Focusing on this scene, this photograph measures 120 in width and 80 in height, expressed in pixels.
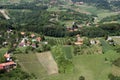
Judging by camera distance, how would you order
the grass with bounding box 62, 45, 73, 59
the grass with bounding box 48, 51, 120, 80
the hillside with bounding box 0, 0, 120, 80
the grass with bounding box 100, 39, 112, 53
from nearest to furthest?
the grass with bounding box 48, 51, 120, 80
the hillside with bounding box 0, 0, 120, 80
the grass with bounding box 62, 45, 73, 59
the grass with bounding box 100, 39, 112, 53

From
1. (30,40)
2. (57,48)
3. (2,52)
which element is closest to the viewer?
(2,52)

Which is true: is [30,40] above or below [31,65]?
below

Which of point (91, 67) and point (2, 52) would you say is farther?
point (2, 52)

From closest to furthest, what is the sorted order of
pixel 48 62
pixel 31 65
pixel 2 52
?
pixel 31 65, pixel 48 62, pixel 2 52

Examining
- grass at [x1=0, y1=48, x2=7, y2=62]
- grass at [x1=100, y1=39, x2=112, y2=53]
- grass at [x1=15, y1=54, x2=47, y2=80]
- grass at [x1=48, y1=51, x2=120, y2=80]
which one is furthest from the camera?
grass at [x1=100, y1=39, x2=112, y2=53]

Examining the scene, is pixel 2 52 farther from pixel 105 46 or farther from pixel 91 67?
pixel 105 46

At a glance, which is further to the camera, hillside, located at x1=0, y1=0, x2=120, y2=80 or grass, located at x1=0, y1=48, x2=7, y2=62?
grass, located at x1=0, y1=48, x2=7, y2=62

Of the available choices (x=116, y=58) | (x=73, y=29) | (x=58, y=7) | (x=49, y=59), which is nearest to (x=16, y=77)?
(x=49, y=59)

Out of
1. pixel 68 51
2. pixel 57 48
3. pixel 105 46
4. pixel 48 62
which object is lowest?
pixel 105 46

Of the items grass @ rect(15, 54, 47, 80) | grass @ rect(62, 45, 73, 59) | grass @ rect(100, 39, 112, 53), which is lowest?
grass @ rect(100, 39, 112, 53)

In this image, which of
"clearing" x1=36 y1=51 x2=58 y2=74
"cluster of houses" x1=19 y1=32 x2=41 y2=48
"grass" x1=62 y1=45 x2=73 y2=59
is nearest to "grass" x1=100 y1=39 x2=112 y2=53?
"grass" x1=62 y1=45 x2=73 y2=59

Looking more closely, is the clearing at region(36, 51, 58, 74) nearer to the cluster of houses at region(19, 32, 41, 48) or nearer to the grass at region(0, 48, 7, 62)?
the cluster of houses at region(19, 32, 41, 48)

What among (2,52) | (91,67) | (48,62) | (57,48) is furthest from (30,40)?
(91,67)

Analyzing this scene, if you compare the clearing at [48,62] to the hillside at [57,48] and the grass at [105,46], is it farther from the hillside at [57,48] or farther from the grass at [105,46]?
the grass at [105,46]
